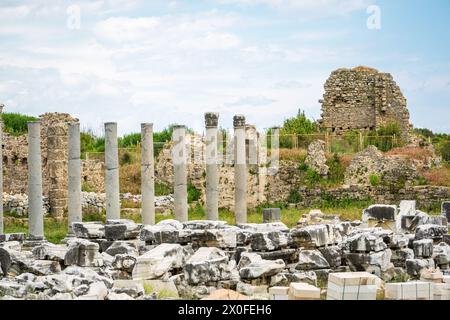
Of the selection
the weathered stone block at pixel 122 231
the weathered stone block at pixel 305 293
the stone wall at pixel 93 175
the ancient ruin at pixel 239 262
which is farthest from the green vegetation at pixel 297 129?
the weathered stone block at pixel 305 293

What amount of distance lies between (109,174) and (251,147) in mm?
11380

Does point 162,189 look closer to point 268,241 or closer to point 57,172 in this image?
point 57,172

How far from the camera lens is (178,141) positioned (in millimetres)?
27781

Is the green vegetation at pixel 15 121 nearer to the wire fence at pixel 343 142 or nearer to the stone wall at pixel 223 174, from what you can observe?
the stone wall at pixel 223 174

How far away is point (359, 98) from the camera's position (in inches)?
1754

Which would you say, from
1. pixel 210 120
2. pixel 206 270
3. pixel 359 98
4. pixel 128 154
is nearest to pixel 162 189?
Result: pixel 128 154

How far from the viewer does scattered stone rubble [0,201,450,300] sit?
47.3 feet

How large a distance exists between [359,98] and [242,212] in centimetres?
1724

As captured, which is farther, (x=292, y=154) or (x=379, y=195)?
(x=292, y=154)

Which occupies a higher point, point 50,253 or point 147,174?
point 147,174

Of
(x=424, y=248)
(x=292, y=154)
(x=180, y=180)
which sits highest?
(x=292, y=154)

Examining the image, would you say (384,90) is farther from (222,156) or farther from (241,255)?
(241,255)

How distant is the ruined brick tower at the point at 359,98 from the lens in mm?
44156
